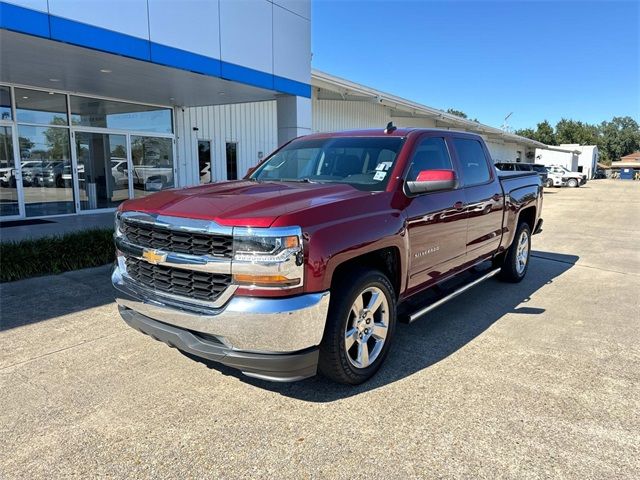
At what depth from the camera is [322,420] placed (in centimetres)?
311

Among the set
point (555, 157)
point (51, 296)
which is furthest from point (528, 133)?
point (51, 296)

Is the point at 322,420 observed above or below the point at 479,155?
below

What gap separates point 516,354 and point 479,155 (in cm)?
245

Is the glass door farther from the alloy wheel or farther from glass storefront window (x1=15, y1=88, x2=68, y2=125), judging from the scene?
Answer: the alloy wheel

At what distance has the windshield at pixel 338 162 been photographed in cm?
411

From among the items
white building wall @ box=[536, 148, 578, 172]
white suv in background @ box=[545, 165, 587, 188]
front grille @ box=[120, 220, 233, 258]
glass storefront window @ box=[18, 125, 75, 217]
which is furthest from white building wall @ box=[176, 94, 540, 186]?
white building wall @ box=[536, 148, 578, 172]

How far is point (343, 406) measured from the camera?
129 inches

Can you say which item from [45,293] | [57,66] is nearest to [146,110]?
[57,66]

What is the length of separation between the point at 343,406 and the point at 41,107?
503 inches

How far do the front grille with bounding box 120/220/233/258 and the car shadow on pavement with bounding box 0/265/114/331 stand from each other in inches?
90.6

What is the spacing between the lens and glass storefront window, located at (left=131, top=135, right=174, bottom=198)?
15.0m

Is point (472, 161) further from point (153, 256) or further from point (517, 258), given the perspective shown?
point (153, 256)

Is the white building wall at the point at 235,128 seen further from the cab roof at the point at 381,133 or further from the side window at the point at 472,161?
the side window at the point at 472,161

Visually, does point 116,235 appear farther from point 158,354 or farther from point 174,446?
point 174,446
